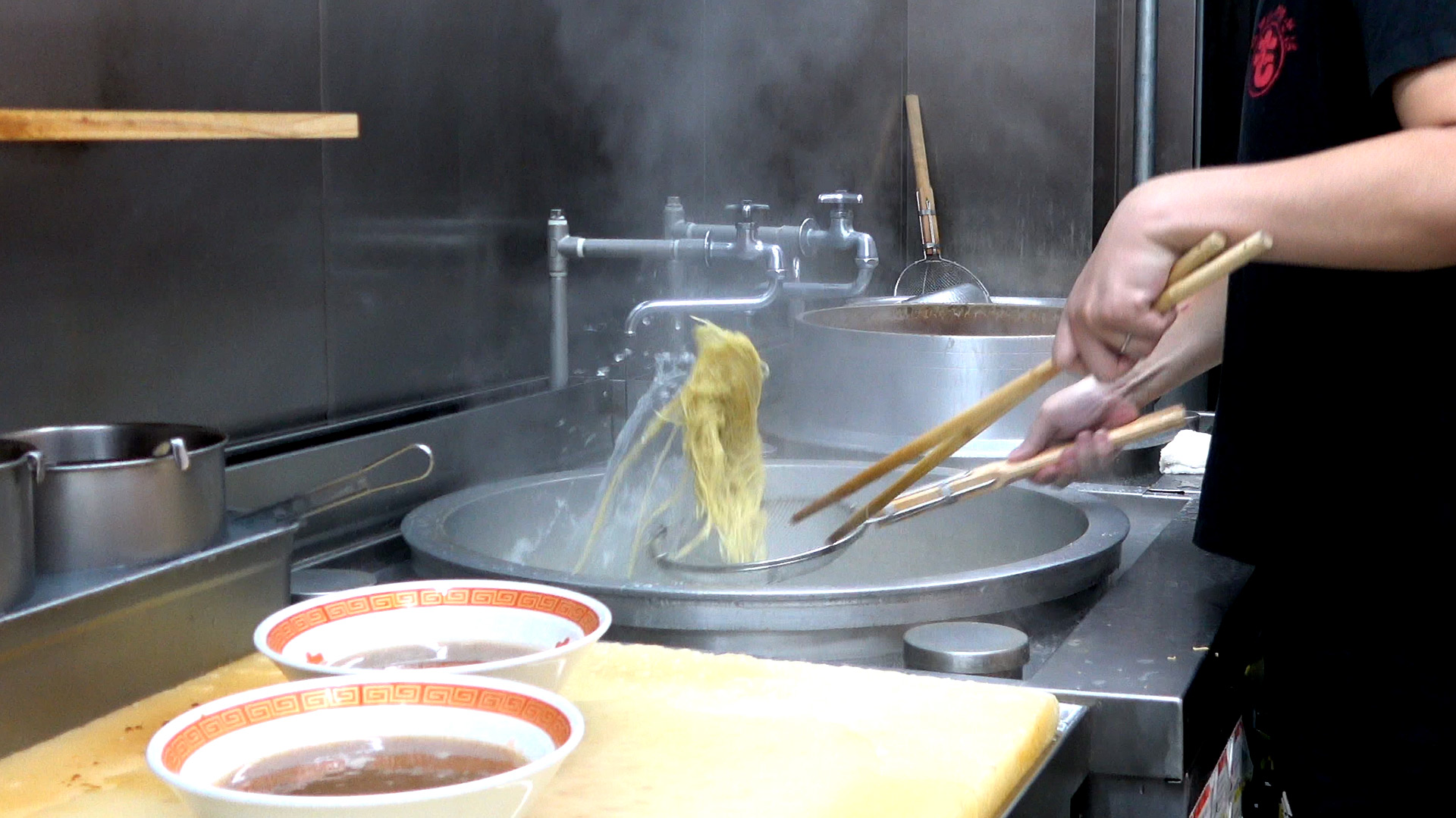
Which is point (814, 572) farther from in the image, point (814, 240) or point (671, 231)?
Answer: point (671, 231)

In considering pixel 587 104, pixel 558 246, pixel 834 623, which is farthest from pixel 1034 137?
pixel 834 623

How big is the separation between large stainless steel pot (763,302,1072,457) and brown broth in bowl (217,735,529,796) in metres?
1.37

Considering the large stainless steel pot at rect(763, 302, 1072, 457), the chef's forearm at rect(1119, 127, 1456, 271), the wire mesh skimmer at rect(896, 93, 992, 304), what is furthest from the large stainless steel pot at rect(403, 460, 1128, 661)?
the wire mesh skimmer at rect(896, 93, 992, 304)

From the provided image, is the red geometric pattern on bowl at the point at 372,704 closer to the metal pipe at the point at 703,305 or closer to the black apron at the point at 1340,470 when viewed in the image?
the black apron at the point at 1340,470

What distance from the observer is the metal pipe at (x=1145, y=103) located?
12.8 feet

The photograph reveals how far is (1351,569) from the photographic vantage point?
155 cm

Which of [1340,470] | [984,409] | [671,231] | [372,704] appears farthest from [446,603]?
[671,231]

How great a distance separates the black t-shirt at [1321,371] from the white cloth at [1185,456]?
618mm

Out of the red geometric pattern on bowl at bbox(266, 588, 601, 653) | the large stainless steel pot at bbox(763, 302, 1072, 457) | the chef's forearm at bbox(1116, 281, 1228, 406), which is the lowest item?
the red geometric pattern on bowl at bbox(266, 588, 601, 653)

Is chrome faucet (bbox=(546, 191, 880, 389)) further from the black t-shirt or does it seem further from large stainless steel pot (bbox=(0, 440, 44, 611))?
large stainless steel pot (bbox=(0, 440, 44, 611))

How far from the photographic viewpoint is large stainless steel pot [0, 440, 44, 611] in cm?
109

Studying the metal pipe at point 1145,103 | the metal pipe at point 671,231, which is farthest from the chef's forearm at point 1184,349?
the metal pipe at point 1145,103

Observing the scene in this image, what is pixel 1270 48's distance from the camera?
1.57 m

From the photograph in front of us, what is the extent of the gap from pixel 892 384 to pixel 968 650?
97 centimetres
